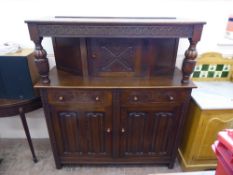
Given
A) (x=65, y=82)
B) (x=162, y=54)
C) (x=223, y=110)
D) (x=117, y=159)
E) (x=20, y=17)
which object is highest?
(x=20, y=17)

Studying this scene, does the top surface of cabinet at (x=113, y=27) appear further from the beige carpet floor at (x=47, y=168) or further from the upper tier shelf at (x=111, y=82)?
the beige carpet floor at (x=47, y=168)

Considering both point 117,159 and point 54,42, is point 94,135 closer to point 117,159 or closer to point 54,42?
point 117,159

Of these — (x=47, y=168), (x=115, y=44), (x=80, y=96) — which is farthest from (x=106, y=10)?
(x=47, y=168)

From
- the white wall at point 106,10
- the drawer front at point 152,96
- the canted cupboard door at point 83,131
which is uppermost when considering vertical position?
the white wall at point 106,10

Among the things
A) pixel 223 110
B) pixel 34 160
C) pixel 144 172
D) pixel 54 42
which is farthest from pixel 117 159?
pixel 54 42

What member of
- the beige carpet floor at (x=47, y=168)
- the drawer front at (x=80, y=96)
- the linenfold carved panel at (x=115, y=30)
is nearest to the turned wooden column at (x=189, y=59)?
the linenfold carved panel at (x=115, y=30)

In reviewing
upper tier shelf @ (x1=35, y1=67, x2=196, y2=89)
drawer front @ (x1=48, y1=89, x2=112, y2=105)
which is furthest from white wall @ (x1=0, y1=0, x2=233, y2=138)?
drawer front @ (x1=48, y1=89, x2=112, y2=105)

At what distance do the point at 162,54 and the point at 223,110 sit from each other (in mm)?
642

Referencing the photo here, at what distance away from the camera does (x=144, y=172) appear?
1.63 m

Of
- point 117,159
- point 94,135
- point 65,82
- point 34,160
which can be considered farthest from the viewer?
point 34,160

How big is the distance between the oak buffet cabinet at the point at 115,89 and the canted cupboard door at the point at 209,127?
18cm

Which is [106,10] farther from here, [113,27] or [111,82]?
[111,82]

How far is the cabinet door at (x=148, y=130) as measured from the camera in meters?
1.37

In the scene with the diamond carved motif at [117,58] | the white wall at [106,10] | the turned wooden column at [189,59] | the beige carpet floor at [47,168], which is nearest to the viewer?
the turned wooden column at [189,59]
